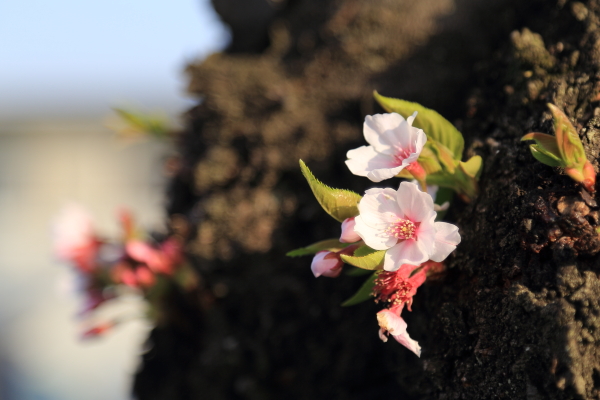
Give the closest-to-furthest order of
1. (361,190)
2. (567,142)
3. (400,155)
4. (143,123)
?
1. (567,142)
2. (400,155)
3. (361,190)
4. (143,123)

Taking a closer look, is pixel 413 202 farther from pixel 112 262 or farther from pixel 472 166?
pixel 112 262

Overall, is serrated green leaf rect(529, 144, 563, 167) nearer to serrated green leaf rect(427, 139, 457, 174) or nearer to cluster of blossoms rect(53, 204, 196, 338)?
serrated green leaf rect(427, 139, 457, 174)

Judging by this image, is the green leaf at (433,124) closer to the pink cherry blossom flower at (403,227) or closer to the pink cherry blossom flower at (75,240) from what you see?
the pink cherry blossom flower at (403,227)

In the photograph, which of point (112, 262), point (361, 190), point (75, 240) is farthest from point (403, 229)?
point (75, 240)

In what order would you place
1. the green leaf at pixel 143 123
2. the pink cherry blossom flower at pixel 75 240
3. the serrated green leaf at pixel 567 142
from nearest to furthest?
the serrated green leaf at pixel 567 142 < the pink cherry blossom flower at pixel 75 240 < the green leaf at pixel 143 123

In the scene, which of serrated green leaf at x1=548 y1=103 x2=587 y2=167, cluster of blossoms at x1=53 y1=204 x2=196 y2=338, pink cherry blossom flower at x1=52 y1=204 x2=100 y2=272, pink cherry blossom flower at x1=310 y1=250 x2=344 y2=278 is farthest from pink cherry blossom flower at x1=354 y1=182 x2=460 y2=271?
pink cherry blossom flower at x1=52 y1=204 x2=100 y2=272

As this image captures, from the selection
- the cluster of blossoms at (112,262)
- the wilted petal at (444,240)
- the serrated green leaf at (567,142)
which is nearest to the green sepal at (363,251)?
the wilted petal at (444,240)
